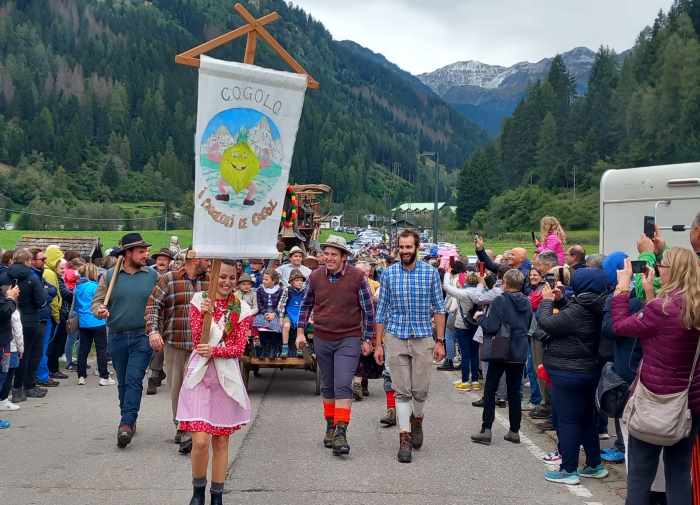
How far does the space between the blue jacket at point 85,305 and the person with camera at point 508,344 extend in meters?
6.56

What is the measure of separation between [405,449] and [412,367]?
0.83m

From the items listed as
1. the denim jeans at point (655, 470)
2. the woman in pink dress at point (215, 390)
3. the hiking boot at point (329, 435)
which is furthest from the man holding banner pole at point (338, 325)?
the denim jeans at point (655, 470)

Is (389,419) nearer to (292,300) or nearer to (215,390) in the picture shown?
(292,300)

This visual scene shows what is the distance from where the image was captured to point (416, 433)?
822 cm

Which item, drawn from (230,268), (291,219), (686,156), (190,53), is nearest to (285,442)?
(230,268)

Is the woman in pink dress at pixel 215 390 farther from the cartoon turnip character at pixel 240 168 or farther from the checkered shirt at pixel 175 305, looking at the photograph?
the checkered shirt at pixel 175 305

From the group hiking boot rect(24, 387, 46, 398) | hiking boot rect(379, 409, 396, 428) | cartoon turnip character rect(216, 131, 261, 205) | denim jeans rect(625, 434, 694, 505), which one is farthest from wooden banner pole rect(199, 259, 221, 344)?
hiking boot rect(24, 387, 46, 398)

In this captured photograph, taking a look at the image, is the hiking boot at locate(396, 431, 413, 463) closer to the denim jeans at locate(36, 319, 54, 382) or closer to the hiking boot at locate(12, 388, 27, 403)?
the hiking boot at locate(12, 388, 27, 403)

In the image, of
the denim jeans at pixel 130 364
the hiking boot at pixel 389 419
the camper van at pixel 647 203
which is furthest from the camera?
the camper van at pixel 647 203

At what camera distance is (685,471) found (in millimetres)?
5055

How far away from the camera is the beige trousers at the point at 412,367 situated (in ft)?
26.2

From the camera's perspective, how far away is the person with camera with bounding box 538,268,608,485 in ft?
22.4

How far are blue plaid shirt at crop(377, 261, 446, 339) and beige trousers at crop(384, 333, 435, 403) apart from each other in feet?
0.29

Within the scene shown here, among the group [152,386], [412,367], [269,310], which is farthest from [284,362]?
[412,367]
